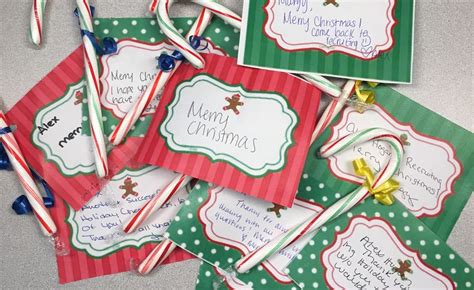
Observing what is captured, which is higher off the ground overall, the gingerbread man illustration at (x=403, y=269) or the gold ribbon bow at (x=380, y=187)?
the gold ribbon bow at (x=380, y=187)

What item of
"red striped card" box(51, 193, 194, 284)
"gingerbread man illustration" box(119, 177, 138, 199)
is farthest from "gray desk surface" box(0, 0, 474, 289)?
"gingerbread man illustration" box(119, 177, 138, 199)

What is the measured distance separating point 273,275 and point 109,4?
0.52 meters

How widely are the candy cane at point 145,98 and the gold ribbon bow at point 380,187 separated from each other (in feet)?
1.10

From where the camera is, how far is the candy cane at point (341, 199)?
2.48ft

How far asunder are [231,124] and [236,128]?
0.01 m

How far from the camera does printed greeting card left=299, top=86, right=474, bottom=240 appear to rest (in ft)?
2.52

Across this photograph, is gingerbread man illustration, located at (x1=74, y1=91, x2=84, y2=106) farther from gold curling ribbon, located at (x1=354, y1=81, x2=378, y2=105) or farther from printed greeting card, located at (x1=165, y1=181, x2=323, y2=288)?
gold curling ribbon, located at (x1=354, y1=81, x2=378, y2=105)

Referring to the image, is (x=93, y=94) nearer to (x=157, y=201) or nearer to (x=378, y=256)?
(x=157, y=201)

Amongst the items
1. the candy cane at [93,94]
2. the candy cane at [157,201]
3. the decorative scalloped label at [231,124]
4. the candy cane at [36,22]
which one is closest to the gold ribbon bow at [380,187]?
the decorative scalloped label at [231,124]

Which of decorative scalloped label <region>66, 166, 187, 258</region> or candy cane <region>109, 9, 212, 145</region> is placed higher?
candy cane <region>109, 9, 212, 145</region>

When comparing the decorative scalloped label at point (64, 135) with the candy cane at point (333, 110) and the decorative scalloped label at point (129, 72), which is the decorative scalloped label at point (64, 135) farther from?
the candy cane at point (333, 110)

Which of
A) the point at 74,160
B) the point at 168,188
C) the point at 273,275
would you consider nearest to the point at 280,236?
the point at 273,275

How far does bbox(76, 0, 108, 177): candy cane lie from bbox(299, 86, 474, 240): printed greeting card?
1.04 ft

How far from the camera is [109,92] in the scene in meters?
0.81
